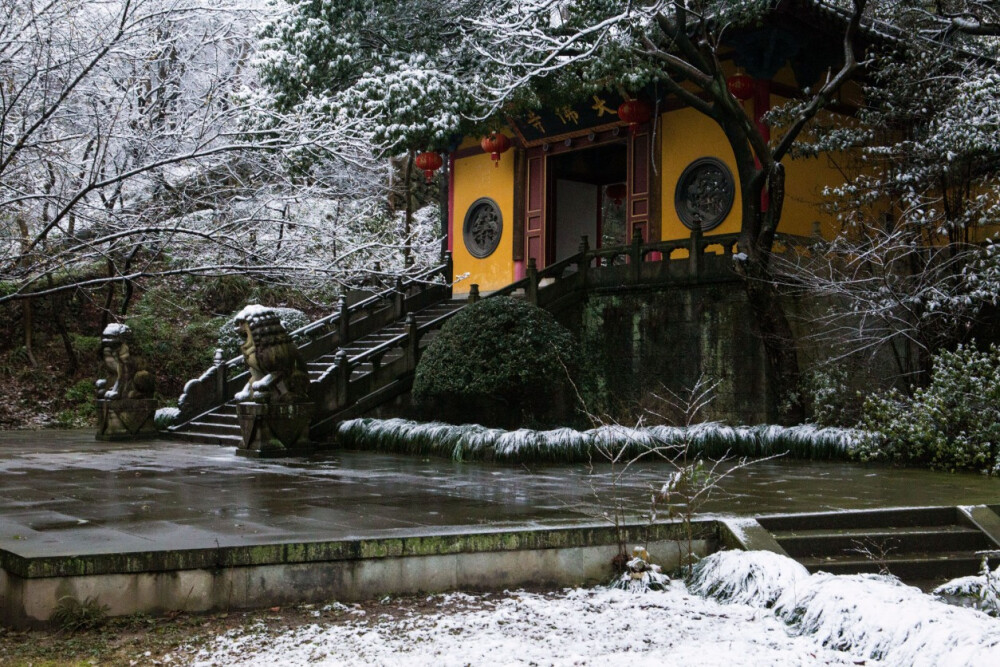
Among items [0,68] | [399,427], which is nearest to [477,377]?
[399,427]

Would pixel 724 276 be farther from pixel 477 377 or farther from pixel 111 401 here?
pixel 111 401

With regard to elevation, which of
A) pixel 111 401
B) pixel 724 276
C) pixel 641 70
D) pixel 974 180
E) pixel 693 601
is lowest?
pixel 693 601

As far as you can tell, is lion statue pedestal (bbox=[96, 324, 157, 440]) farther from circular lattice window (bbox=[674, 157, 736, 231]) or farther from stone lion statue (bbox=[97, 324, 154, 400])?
circular lattice window (bbox=[674, 157, 736, 231])

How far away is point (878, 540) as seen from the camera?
22.8ft

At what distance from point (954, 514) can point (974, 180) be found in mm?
7732

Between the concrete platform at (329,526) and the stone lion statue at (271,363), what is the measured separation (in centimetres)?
190

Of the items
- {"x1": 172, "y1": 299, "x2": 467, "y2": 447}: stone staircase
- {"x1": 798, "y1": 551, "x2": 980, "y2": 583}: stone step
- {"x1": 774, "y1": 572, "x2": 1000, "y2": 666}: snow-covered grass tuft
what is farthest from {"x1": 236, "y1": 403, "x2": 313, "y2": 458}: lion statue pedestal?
{"x1": 774, "y1": 572, "x2": 1000, "y2": 666}: snow-covered grass tuft

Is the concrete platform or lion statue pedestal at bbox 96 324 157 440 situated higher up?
lion statue pedestal at bbox 96 324 157 440

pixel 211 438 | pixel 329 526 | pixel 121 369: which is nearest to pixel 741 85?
pixel 211 438

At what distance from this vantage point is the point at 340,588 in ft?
19.1

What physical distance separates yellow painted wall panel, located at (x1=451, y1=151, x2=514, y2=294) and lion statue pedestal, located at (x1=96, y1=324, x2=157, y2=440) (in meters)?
6.97

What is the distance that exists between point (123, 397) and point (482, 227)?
7.96 m

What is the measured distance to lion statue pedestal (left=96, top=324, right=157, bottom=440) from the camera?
1491 cm

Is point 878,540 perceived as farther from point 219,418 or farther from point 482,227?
point 482,227
